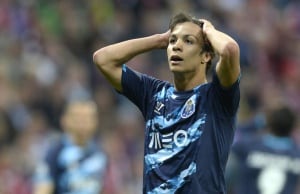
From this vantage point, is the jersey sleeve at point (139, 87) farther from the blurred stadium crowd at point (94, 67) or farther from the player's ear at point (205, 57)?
the blurred stadium crowd at point (94, 67)

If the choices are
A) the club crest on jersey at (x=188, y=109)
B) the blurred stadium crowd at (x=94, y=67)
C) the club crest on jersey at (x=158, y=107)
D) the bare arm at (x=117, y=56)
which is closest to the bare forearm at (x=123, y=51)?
the bare arm at (x=117, y=56)

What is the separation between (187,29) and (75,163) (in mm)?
3856

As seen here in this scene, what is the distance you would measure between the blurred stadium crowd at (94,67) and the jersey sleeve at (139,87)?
248 inches

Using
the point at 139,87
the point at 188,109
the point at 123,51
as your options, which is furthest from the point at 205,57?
the point at 123,51

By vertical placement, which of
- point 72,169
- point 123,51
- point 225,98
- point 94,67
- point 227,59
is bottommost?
point 94,67

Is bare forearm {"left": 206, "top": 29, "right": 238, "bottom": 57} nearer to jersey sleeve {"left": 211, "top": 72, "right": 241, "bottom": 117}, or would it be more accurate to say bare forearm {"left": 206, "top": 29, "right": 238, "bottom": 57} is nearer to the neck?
jersey sleeve {"left": 211, "top": 72, "right": 241, "bottom": 117}

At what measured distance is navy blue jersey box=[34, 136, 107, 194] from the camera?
1109 centimetres

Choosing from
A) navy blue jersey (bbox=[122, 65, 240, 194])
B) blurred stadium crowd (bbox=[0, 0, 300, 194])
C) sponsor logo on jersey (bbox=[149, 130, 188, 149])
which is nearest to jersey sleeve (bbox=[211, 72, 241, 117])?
navy blue jersey (bbox=[122, 65, 240, 194])

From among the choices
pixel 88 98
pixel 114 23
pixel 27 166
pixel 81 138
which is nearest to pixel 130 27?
pixel 114 23

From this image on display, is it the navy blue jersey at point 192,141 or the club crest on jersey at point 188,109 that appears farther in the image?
the club crest on jersey at point 188,109

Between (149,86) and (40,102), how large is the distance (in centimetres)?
802

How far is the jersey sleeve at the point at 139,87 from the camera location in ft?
26.0

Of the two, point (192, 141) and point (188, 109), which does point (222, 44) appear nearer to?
point (188, 109)

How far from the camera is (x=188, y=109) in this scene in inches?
299
